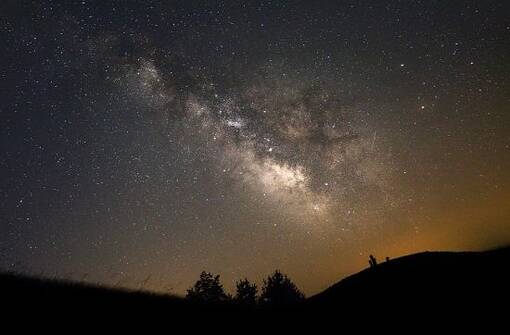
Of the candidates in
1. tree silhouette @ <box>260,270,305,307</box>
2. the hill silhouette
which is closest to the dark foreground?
the hill silhouette

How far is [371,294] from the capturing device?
938 cm

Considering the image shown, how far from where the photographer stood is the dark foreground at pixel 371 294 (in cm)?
398

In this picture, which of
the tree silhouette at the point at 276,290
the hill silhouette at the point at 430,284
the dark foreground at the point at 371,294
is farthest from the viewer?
the tree silhouette at the point at 276,290

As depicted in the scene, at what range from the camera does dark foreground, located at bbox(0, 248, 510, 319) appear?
398 cm

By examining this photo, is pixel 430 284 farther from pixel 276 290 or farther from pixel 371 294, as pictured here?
pixel 276 290

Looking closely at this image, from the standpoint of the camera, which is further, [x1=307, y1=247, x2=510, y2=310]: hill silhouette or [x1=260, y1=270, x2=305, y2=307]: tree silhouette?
[x1=260, y1=270, x2=305, y2=307]: tree silhouette

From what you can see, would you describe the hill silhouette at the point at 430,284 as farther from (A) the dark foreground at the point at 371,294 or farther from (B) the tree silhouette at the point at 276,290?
(B) the tree silhouette at the point at 276,290

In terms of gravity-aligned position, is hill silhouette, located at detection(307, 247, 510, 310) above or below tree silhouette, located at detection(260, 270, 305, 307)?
below

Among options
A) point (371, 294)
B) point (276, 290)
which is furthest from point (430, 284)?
point (276, 290)

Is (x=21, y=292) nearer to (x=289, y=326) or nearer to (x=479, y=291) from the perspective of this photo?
(x=289, y=326)

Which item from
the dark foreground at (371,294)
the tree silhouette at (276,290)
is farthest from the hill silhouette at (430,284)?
the tree silhouette at (276,290)

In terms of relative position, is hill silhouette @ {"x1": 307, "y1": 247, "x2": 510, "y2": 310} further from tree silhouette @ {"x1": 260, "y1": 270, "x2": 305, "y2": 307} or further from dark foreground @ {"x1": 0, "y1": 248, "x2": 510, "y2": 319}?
tree silhouette @ {"x1": 260, "y1": 270, "x2": 305, "y2": 307}

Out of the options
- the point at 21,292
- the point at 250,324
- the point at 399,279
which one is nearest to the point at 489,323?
the point at 399,279

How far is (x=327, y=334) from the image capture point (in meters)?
7.08
